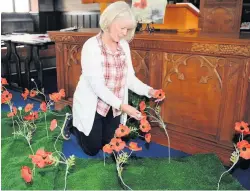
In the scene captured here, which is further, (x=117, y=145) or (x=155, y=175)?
(x=155, y=175)

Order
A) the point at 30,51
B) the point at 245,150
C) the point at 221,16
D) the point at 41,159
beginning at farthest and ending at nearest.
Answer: the point at 30,51 < the point at 221,16 < the point at 245,150 < the point at 41,159

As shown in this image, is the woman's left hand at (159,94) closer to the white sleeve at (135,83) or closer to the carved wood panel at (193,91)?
the white sleeve at (135,83)

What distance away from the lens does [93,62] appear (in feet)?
5.98

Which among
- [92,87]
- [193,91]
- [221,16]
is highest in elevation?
[221,16]

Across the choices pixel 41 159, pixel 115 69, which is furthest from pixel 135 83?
pixel 41 159

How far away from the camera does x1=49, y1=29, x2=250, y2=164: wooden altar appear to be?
6.72 ft

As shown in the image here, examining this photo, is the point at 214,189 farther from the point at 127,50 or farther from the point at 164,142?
the point at 127,50

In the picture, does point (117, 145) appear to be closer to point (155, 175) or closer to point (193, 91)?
point (155, 175)

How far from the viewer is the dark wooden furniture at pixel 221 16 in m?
3.66

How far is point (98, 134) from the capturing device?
7.18 ft

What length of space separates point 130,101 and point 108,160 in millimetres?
568

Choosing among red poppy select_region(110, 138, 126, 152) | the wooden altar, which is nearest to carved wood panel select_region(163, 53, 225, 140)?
the wooden altar

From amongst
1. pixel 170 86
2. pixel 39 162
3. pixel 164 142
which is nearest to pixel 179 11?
pixel 170 86

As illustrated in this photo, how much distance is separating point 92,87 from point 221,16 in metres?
2.57
